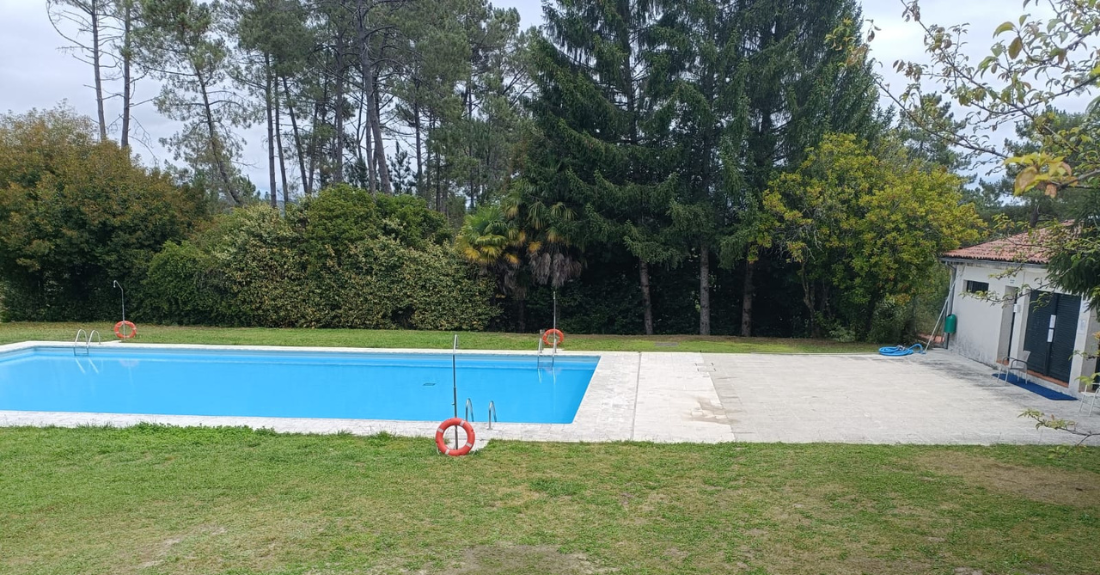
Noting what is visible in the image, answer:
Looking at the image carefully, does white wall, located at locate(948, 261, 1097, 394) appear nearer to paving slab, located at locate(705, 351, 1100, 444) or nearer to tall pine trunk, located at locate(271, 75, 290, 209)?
paving slab, located at locate(705, 351, 1100, 444)

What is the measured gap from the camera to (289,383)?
13586 mm

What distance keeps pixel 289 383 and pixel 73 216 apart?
11434mm

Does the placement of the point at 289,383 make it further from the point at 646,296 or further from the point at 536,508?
the point at 646,296

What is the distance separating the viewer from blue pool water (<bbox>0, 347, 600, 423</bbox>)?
11531 mm

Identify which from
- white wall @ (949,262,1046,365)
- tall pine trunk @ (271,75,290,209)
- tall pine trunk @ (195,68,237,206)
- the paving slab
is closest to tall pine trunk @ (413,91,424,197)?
tall pine trunk @ (271,75,290,209)

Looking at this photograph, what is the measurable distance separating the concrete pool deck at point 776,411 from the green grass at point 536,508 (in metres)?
0.59

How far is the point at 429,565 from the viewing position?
473 centimetres

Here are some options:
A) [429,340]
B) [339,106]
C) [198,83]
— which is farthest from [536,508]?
[198,83]

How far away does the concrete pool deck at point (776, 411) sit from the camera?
8422mm

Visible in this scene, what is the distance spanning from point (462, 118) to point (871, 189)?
670 inches

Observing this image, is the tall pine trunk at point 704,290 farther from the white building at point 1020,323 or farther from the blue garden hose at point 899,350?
the white building at point 1020,323

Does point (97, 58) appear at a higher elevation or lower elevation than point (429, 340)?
higher

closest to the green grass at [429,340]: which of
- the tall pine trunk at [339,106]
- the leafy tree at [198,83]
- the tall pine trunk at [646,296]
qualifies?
the tall pine trunk at [646,296]

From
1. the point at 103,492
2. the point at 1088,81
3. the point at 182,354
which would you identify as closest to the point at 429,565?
the point at 103,492
